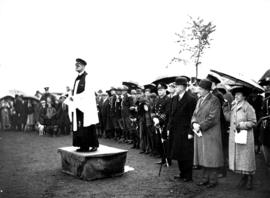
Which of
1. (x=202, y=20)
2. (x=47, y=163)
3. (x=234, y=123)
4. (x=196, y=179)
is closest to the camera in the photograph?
(x=234, y=123)

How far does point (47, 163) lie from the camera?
8391 millimetres

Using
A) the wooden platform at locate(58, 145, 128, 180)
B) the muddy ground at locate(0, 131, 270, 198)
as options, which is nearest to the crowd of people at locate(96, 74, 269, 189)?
the muddy ground at locate(0, 131, 270, 198)

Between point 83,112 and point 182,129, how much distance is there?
2077 millimetres

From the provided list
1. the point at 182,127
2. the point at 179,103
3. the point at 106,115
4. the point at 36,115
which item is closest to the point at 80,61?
the point at 179,103

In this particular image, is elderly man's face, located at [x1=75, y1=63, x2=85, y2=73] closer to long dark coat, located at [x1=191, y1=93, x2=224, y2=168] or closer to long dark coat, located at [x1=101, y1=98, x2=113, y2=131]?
long dark coat, located at [x1=191, y1=93, x2=224, y2=168]

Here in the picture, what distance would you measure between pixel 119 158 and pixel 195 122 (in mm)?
1812

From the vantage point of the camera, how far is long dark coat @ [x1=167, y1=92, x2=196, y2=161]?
6340mm

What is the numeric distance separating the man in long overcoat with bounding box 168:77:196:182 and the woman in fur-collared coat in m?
0.80

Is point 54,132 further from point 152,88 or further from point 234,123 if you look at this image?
point 234,123

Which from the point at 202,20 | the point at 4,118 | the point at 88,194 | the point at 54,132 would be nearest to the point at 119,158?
the point at 88,194

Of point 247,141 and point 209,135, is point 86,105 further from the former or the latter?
point 247,141

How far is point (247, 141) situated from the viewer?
5758 mm

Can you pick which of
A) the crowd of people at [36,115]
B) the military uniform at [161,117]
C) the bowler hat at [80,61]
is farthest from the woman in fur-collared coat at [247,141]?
the crowd of people at [36,115]

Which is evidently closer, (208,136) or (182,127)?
(208,136)
